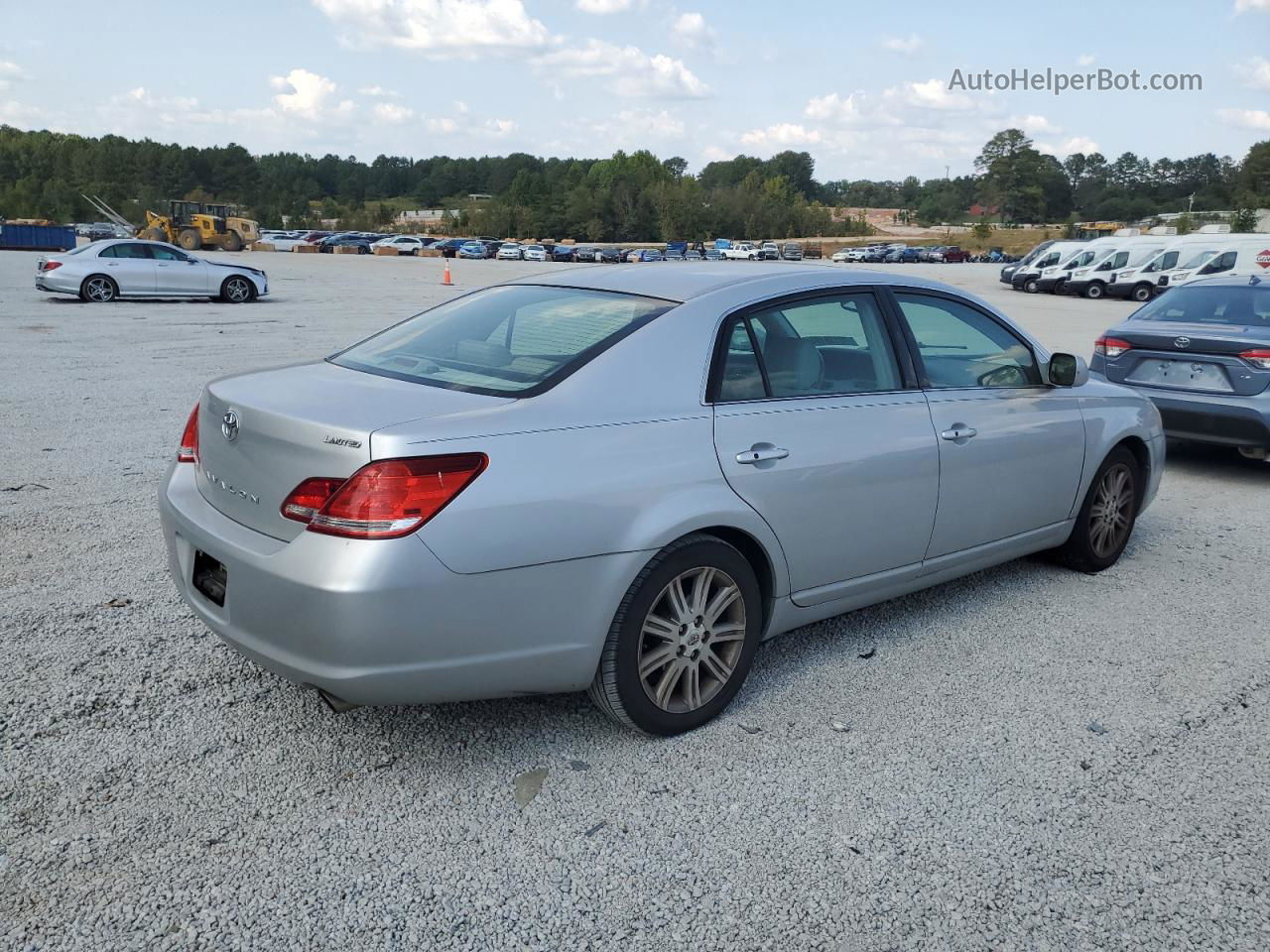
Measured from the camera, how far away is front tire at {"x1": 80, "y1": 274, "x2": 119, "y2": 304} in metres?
21.3

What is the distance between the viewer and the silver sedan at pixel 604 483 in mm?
2988

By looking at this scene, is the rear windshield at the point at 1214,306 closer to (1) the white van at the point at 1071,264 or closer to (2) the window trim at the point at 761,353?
(2) the window trim at the point at 761,353

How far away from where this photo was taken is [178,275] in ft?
71.9

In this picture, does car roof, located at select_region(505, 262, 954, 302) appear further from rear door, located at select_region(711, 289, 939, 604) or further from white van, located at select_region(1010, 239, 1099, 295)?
white van, located at select_region(1010, 239, 1099, 295)

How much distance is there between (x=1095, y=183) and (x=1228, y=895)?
206 metres

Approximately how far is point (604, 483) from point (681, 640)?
2.13ft

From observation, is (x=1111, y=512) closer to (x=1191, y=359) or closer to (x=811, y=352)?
(x=811, y=352)

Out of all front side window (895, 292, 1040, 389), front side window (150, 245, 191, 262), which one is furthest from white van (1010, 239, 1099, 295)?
front side window (895, 292, 1040, 389)

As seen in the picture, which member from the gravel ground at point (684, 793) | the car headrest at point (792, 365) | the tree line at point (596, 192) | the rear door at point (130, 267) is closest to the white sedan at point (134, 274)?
the rear door at point (130, 267)

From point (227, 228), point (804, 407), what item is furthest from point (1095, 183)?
point (804, 407)

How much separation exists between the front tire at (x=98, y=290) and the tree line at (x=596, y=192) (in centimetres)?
10645

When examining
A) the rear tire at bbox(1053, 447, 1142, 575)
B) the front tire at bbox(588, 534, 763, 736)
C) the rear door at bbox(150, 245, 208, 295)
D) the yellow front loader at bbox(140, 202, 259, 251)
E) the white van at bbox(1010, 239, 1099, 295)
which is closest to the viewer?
the front tire at bbox(588, 534, 763, 736)

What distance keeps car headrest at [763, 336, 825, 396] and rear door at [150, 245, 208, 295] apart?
2056 cm

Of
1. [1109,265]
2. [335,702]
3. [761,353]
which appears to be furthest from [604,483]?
[1109,265]
